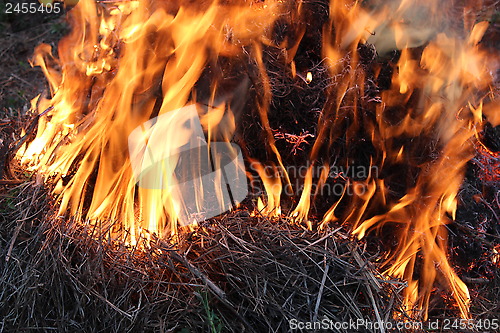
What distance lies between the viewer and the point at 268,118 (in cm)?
246

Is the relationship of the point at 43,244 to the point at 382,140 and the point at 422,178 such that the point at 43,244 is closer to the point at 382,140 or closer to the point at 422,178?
the point at 382,140

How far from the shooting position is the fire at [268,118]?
2.20m

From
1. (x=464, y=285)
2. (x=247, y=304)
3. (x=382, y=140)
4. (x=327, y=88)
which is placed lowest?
(x=464, y=285)

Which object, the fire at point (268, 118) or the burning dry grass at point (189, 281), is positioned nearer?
the burning dry grass at point (189, 281)

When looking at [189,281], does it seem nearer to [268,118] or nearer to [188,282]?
[188,282]

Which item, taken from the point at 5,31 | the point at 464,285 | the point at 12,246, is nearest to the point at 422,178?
the point at 464,285

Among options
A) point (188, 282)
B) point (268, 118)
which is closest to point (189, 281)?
point (188, 282)

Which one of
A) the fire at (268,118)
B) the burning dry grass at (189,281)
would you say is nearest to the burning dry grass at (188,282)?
the burning dry grass at (189,281)

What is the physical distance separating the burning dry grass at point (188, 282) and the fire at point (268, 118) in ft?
0.61

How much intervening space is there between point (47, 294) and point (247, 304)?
2.89ft

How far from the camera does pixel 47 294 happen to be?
1888mm

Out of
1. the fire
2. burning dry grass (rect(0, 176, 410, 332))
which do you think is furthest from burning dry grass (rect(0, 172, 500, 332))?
the fire

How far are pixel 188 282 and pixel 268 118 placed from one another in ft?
3.42

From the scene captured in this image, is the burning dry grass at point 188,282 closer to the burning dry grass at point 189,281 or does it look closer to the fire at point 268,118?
the burning dry grass at point 189,281
